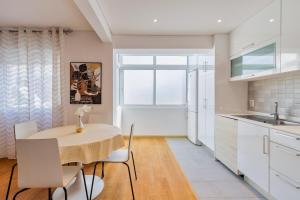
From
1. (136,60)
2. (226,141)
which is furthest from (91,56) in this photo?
(226,141)

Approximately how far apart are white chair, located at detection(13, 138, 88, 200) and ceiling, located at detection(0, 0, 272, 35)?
1.85 metres

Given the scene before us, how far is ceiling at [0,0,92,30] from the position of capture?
267 centimetres

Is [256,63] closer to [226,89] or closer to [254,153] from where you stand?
[226,89]

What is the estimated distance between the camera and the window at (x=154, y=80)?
5.82 meters

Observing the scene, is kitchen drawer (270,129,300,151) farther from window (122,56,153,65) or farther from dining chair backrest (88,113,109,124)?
window (122,56,153,65)

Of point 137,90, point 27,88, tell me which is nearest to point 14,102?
point 27,88

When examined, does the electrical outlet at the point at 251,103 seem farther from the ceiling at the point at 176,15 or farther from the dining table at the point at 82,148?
the dining table at the point at 82,148

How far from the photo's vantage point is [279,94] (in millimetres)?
2842

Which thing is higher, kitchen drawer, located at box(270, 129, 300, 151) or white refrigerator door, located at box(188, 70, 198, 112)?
white refrigerator door, located at box(188, 70, 198, 112)

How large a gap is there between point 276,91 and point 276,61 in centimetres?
68

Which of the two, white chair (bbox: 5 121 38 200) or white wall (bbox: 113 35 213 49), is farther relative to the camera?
white wall (bbox: 113 35 213 49)

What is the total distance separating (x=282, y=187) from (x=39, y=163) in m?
2.25

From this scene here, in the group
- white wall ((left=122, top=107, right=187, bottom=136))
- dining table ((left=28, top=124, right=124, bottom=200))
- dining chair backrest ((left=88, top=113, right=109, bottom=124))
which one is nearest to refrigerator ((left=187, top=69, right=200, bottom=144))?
white wall ((left=122, top=107, right=187, bottom=136))

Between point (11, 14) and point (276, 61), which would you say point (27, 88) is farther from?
point (276, 61)
